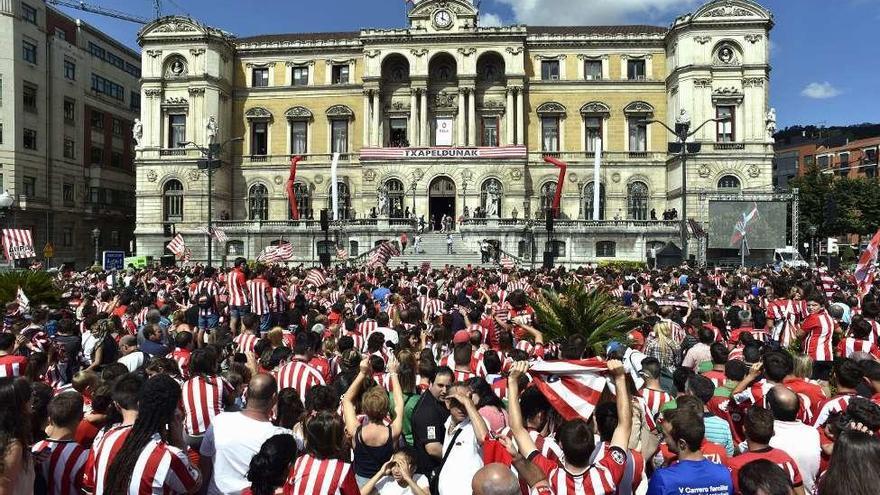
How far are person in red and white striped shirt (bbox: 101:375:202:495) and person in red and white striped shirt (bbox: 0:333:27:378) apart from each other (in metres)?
4.06

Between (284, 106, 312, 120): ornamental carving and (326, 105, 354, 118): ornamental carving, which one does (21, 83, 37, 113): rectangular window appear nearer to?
(284, 106, 312, 120): ornamental carving

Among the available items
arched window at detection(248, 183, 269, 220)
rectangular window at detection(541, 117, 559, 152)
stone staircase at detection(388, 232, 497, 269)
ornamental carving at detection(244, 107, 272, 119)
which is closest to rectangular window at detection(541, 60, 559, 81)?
rectangular window at detection(541, 117, 559, 152)

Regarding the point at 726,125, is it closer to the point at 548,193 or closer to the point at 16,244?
the point at 548,193

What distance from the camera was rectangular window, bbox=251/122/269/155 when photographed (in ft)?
190

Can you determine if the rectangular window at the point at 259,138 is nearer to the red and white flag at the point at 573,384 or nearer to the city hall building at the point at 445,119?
the city hall building at the point at 445,119

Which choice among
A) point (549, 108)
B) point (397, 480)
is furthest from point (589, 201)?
point (397, 480)

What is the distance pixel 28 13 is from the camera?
2034 inches

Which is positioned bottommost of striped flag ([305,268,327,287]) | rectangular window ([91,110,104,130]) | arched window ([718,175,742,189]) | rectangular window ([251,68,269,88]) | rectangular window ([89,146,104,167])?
striped flag ([305,268,327,287])

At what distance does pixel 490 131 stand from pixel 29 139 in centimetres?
3638

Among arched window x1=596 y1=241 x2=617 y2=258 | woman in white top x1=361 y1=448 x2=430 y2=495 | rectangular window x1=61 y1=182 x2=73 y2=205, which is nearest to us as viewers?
woman in white top x1=361 y1=448 x2=430 y2=495

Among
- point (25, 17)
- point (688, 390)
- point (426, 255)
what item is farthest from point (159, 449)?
point (25, 17)

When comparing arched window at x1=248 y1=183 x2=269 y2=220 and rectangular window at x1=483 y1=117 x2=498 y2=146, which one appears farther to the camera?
arched window at x1=248 y1=183 x2=269 y2=220

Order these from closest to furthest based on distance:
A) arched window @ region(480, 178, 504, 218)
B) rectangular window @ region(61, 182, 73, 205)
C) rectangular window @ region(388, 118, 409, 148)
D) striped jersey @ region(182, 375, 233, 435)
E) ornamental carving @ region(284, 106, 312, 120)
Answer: striped jersey @ region(182, 375, 233, 435)
arched window @ region(480, 178, 504, 218)
rectangular window @ region(61, 182, 73, 205)
rectangular window @ region(388, 118, 409, 148)
ornamental carving @ region(284, 106, 312, 120)

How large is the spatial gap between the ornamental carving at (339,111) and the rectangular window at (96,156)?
21.4m
